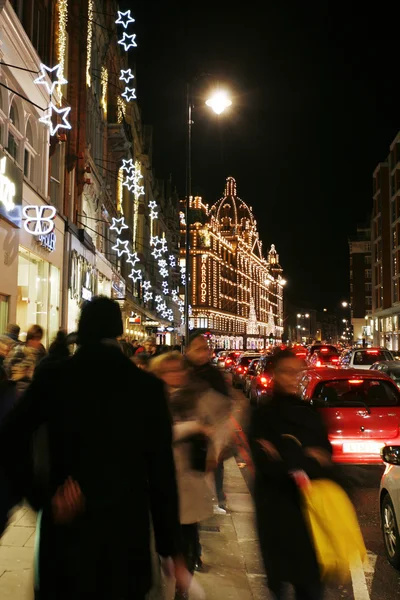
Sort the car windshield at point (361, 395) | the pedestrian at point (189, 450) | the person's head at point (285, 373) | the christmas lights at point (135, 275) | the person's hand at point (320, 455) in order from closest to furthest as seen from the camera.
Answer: the person's hand at point (320, 455)
the person's head at point (285, 373)
the pedestrian at point (189, 450)
the car windshield at point (361, 395)
the christmas lights at point (135, 275)

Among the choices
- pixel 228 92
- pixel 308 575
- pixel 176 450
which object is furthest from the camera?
pixel 228 92

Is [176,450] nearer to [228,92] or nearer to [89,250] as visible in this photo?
[228,92]

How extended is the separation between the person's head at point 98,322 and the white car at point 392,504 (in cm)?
341

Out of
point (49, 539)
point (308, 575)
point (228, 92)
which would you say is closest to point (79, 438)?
point (49, 539)

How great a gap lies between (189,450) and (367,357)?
21.2 meters

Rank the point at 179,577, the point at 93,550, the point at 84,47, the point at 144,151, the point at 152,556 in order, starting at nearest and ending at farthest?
the point at 93,550 < the point at 152,556 < the point at 179,577 < the point at 84,47 < the point at 144,151

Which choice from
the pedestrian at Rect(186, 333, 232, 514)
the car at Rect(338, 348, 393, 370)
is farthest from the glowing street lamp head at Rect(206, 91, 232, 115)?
the pedestrian at Rect(186, 333, 232, 514)

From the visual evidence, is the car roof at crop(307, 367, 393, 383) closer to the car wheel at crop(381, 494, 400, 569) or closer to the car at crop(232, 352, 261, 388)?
the car wheel at crop(381, 494, 400, 569)

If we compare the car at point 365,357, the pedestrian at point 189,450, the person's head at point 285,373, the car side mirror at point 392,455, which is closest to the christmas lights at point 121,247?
the car at point 365,357

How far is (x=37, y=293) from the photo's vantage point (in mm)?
19406

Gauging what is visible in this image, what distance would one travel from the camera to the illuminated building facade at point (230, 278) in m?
94.9

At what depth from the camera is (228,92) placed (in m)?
18.1

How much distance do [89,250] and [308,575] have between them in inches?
947

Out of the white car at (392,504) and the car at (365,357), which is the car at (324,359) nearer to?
the car at (365,357)
